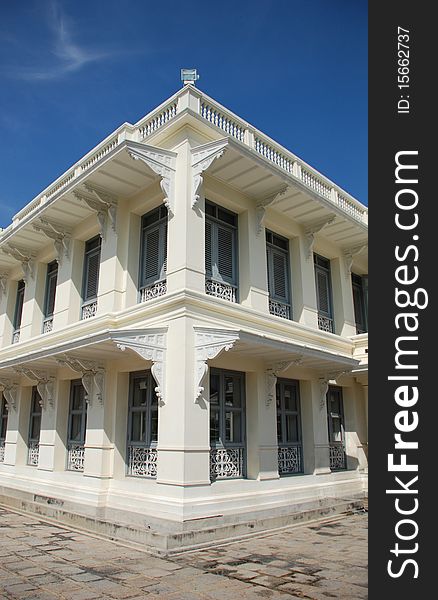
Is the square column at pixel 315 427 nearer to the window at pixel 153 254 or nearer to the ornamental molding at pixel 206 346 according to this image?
the ornamental molding at pixel 206 346

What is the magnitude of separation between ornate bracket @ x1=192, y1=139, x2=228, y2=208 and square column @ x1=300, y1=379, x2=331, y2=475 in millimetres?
4996

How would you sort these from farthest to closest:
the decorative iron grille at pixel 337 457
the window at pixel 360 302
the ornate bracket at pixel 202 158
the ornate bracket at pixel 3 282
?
the ornate bracket at pixel 3 282, the window at pixel 360 302, the decorative iron grille at pixel 337 457, the ornate bracket at pixel 202 158

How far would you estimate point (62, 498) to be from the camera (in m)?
9.93

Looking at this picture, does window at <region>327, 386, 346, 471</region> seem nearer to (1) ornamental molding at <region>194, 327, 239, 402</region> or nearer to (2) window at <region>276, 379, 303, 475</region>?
(2) window at <region>276, 379, 303, 475</region>

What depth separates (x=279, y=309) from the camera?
11.1 metres

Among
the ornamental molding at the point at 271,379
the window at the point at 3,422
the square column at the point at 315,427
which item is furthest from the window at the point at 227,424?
the window at the point at 3,422

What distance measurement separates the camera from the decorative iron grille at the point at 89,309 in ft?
36.6

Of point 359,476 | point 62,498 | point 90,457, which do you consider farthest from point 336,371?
point 62,498

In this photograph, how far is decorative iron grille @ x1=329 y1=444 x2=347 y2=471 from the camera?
1184cm

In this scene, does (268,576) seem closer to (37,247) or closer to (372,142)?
(372,142)

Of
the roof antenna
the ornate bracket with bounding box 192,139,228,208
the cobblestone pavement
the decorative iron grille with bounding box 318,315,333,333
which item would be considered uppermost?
the roof antenna

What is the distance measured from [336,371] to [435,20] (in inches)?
313

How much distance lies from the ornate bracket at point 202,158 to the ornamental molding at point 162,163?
0.44 metres

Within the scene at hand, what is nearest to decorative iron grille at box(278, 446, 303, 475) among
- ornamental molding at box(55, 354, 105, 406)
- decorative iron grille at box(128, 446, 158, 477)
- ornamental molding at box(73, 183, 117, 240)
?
decorative iron grille at box(128, 446, 158, 477)
